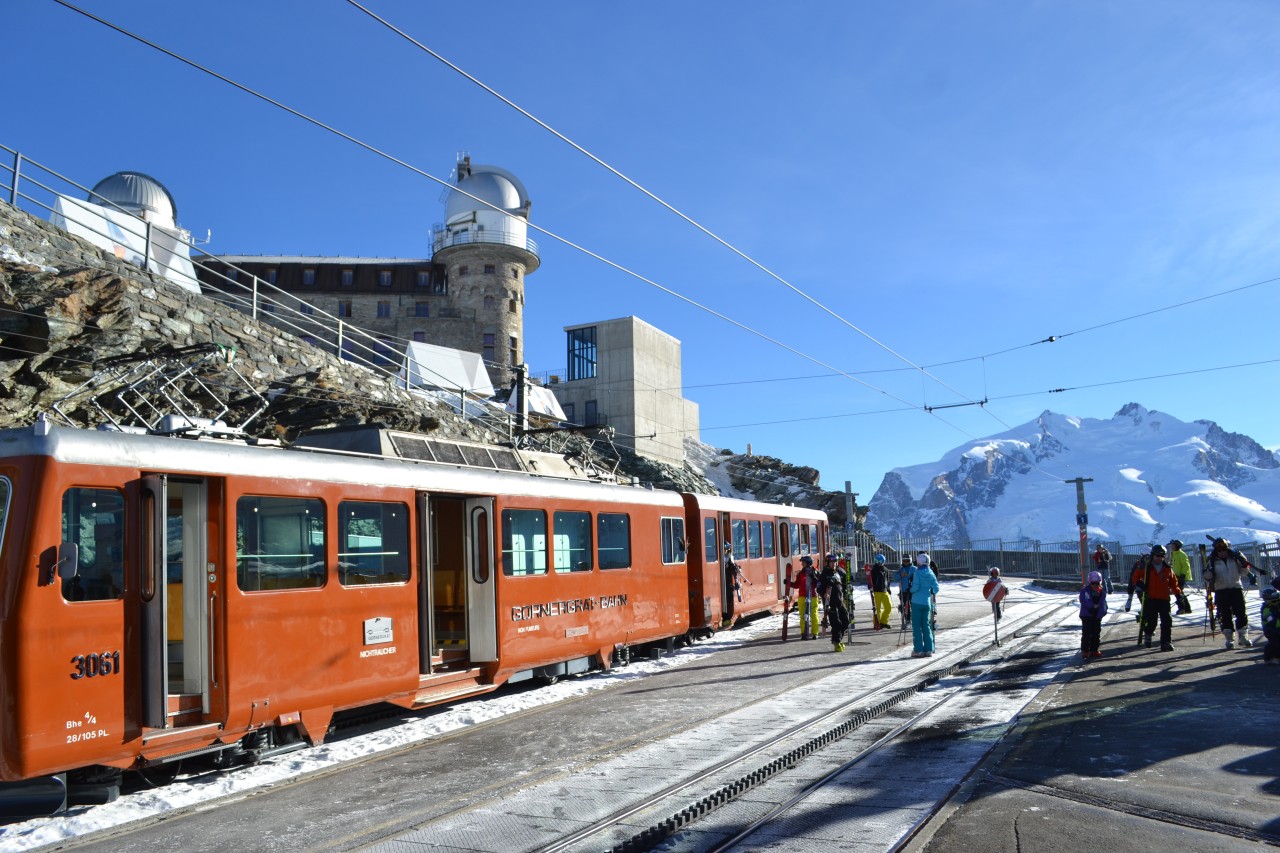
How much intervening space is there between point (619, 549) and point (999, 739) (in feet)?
23.9

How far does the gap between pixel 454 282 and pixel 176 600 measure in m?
58.5

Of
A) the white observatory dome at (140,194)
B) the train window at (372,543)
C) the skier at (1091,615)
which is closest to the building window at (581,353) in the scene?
the white observatory dome at (140,194)

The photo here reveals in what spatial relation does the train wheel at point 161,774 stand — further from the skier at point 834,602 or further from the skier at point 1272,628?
the skier at point 1272,628

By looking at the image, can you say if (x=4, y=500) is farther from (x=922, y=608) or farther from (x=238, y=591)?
(x=922, y=608)

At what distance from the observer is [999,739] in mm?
8789

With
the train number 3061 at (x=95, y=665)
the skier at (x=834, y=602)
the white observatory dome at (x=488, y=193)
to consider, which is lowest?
the skier at (x=834, y=602)

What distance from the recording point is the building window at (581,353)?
55531 mm

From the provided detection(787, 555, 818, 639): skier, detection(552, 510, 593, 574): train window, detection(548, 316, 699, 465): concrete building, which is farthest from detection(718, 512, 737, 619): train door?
detection(548, 316, 699, 465): concrete building

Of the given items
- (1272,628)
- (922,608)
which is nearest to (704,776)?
(922,608)

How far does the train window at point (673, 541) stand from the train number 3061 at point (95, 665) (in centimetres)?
1029

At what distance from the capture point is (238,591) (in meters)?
8.38

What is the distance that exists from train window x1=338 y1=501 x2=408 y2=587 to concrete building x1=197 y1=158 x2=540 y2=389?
52.0 meters

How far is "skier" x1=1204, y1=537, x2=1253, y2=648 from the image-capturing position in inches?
584

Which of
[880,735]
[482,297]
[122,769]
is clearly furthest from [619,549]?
[482,297]
